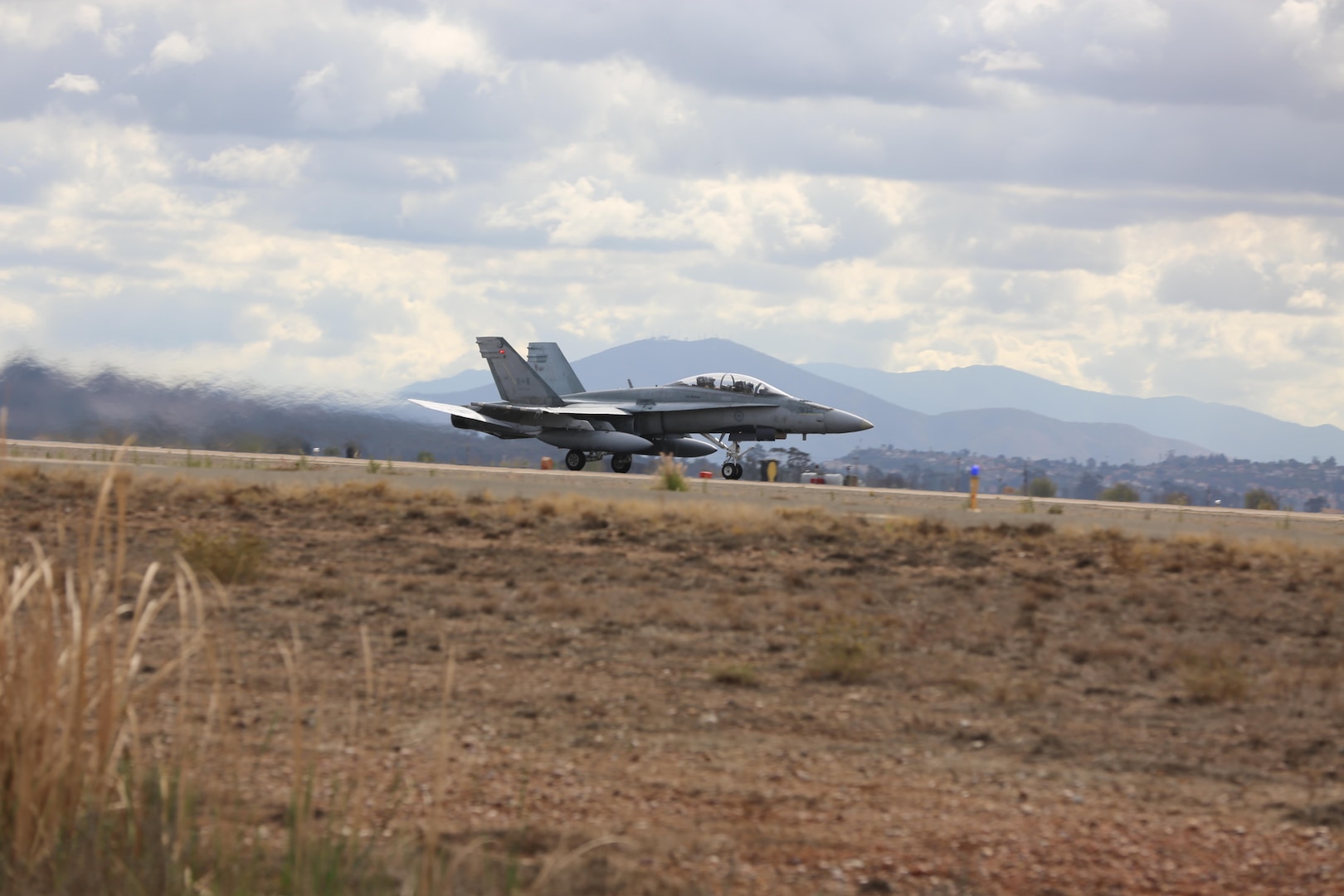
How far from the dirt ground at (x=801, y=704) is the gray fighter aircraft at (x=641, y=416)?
62.6 feet

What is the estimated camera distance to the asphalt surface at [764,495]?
82.0ft

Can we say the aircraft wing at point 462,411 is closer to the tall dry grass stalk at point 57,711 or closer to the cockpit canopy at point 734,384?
the cockpit canopy at point 734,384

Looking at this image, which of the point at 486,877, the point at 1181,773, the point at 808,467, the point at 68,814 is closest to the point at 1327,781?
the point at 1181,773

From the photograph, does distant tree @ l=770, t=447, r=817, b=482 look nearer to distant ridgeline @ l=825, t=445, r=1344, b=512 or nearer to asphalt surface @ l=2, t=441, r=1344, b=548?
asphalt surface @ l=2, t=441, r=1344, b=548

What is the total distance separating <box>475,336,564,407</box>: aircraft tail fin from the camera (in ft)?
140

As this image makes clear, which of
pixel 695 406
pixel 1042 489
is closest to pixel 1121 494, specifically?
pixel 1042 489

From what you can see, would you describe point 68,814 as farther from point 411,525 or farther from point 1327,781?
point 411,525

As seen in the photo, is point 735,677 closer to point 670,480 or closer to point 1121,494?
point 670,480

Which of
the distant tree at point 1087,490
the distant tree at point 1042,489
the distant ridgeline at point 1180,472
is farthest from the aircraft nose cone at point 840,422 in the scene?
the distant ridgeline at point 1180,472

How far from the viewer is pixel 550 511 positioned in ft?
73.7

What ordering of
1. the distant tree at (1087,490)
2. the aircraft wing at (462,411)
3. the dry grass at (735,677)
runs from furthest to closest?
1. the distant tree at (1087,490)
2. the aircraft wing at (462,411)
3. the dry grass at (735,677)

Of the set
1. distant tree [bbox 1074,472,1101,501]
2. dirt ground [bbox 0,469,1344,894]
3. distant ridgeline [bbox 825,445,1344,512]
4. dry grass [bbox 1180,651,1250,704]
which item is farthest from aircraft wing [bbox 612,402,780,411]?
distant ridgeline [bbox 825,445,1344,512]

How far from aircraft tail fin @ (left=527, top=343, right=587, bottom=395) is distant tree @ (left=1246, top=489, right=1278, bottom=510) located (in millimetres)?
20767

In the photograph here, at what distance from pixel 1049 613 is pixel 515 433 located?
95.5 ft
